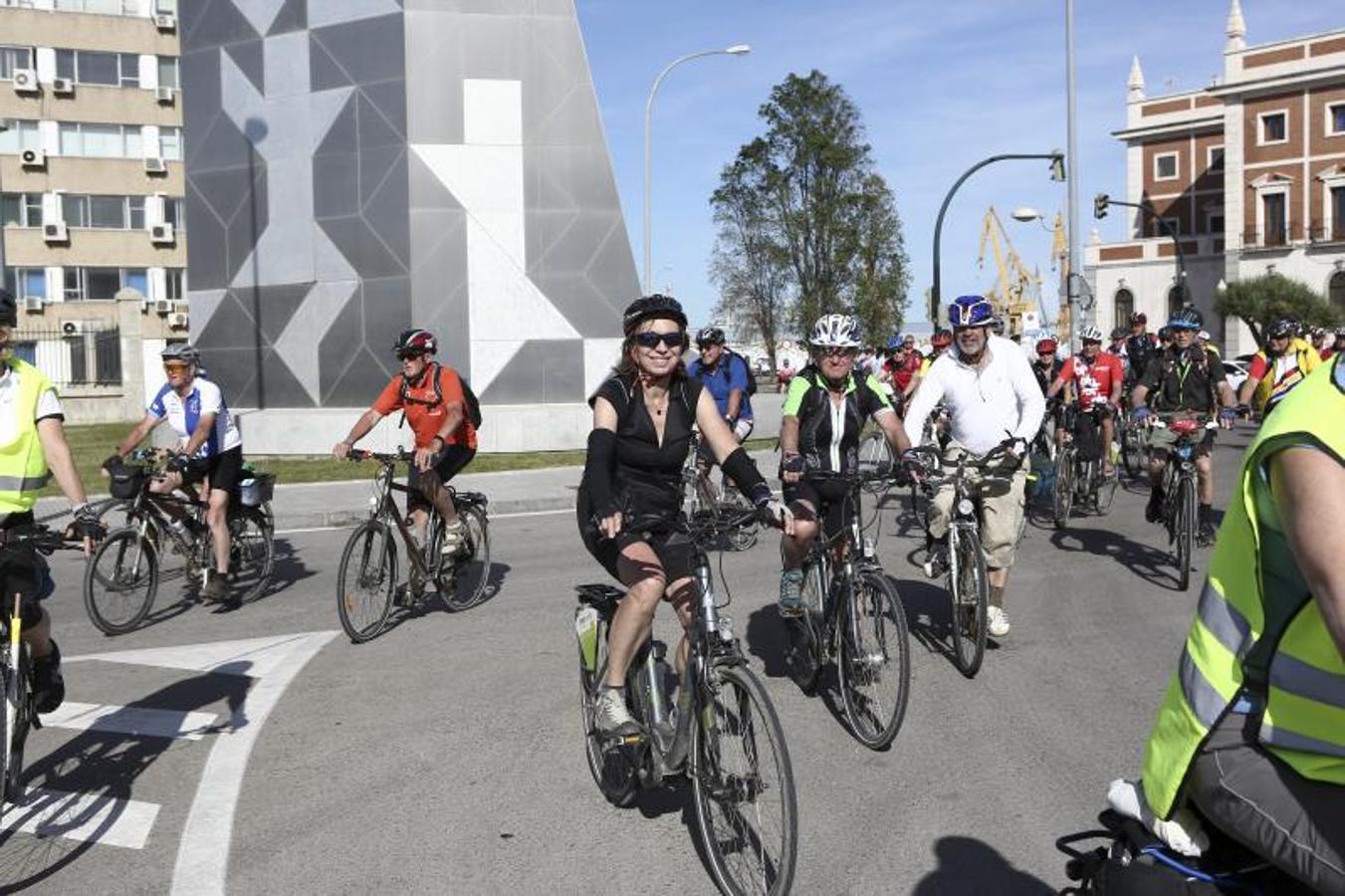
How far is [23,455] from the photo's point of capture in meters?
5.11

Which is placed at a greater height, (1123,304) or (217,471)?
(1123,304)

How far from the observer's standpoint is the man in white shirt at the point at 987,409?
742 centimetres

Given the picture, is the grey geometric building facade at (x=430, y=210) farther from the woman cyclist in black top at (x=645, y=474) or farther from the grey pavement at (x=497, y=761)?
the woman cyclist in black top at (x=645, y=474)

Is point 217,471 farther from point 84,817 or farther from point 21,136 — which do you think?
point 21,136

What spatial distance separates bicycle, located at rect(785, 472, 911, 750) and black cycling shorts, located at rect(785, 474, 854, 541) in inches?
1.4

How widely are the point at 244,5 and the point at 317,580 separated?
60.5 ft

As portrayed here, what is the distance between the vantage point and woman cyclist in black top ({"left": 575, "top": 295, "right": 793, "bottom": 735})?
4.56 m

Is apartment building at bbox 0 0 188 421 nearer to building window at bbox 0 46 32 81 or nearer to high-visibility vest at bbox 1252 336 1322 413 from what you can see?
building window at bbox 0 46 32 81

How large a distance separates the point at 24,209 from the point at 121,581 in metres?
52.1

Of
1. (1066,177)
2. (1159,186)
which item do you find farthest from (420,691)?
(1159,186)

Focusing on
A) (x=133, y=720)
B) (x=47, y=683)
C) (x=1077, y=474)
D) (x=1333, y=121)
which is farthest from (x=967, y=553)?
(x=1333, y=121)

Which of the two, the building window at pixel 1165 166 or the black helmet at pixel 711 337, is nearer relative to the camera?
the black helmet at pixel 711 337

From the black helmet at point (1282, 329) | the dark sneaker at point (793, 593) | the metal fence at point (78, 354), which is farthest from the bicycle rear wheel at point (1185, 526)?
the metal fence at point (78, 354)

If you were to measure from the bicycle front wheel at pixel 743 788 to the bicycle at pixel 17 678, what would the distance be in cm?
248
